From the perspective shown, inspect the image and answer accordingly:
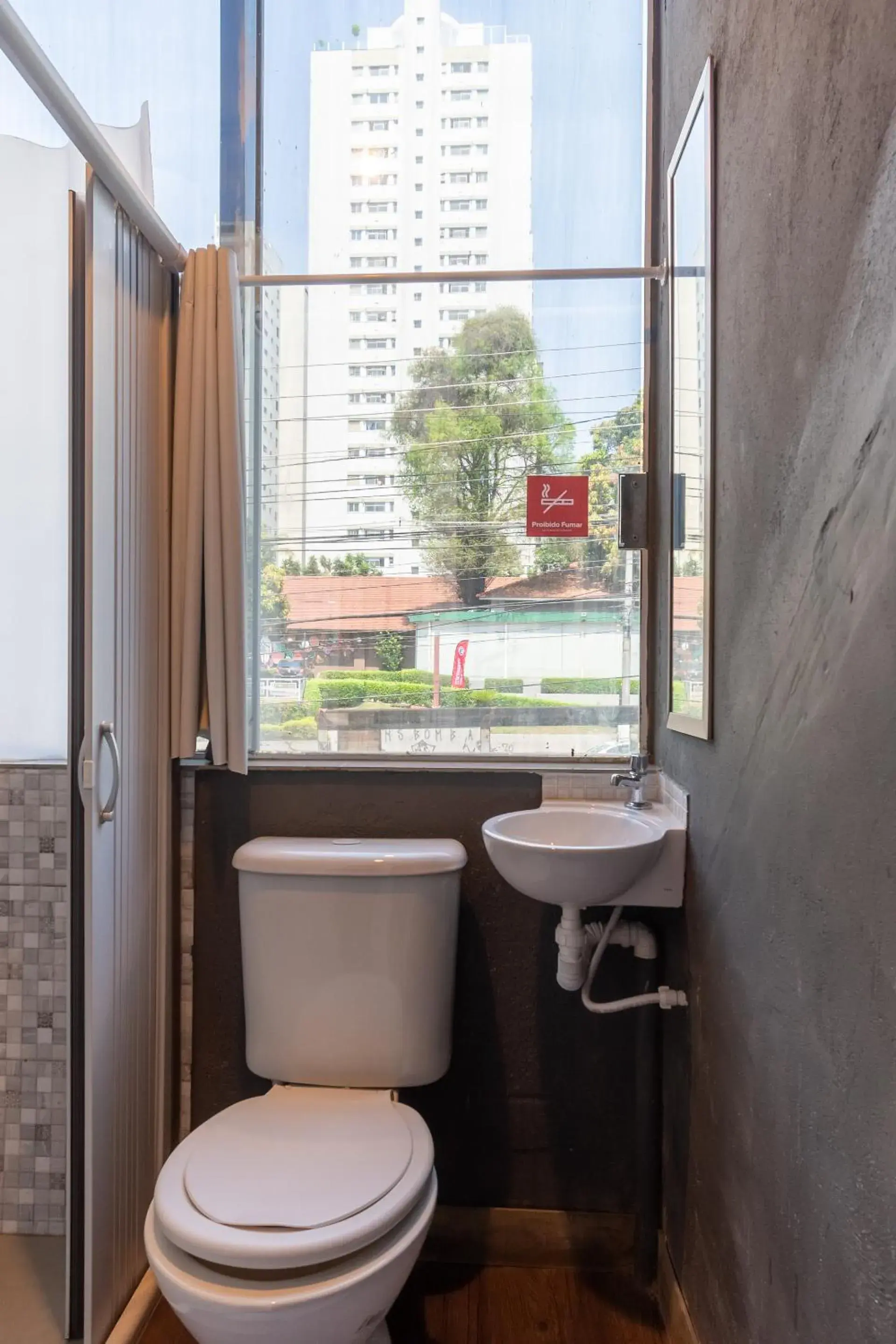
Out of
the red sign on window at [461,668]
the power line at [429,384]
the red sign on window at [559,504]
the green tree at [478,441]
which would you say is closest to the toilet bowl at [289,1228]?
the red sign on window at [461,668]

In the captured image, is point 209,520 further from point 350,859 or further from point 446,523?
point 350,859

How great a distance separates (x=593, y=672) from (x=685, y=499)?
0.46m

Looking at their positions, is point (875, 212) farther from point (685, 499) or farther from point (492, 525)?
point (492, 525)

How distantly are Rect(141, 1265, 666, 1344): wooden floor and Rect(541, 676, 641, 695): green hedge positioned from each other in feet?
3.85

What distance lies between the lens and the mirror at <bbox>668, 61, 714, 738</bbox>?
127cm

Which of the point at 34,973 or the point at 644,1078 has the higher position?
the point at 34,973

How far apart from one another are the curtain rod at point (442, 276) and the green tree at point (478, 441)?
8 centimetres

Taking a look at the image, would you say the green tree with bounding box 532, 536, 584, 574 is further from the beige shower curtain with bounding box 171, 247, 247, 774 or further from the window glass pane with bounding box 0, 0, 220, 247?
the window glass pane with bounding box 0, 0, 220, 247

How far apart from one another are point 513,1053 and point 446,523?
3.77 feet

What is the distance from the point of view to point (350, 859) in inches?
57.4

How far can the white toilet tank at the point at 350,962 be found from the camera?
1.46m

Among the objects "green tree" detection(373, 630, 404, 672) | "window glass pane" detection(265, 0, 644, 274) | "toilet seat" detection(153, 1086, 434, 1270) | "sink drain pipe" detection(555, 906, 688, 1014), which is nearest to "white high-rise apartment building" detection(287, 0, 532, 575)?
"window glass pane" detection(265, 0, 644, 274)

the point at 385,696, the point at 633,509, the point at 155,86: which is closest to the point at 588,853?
the point at 385,696

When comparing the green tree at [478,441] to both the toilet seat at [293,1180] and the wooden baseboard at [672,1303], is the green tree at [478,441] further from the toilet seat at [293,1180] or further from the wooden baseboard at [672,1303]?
the wooden baseboard at [672,1303]
